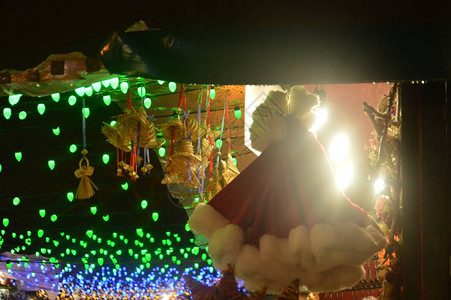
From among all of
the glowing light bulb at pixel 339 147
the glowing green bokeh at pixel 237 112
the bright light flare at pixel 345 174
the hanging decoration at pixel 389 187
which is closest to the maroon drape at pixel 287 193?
the hanging decoration at pixel 389 187

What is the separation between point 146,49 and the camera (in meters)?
2.01

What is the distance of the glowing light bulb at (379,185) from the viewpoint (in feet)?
9.79

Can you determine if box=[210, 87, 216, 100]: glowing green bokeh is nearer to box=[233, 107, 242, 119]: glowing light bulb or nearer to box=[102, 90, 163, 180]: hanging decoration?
box=[233, 107, 242, 119]: glowing light bulb

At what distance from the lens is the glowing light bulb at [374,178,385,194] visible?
9.79 ft

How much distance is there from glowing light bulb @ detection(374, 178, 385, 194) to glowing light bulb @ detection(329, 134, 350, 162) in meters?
0.52

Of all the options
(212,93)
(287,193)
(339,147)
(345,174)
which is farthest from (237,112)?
(287,193)

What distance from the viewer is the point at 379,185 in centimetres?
309

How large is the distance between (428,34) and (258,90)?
160 cm

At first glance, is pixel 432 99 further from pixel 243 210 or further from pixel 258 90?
pixel 258 90

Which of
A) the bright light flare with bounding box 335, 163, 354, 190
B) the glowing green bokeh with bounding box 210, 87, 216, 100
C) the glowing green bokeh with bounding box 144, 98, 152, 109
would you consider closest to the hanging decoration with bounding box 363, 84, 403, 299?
the bright light flare with bounding box 335, 163, 354, 190

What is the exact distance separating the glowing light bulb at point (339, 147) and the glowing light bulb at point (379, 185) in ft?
1.70

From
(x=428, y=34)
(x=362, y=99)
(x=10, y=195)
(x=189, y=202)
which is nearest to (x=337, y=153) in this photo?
(x=362, y=99)

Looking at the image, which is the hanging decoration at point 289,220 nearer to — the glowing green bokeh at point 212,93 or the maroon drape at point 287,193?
the maroon drape at point 287,193

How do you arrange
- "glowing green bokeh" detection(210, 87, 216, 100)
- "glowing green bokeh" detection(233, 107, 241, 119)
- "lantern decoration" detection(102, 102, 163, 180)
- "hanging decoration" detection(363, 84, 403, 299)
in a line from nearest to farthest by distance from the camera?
"hanging decoration" detection(363, 84, 403, 299) → "lantern decoration" detection(102, 102, 163, 180) → "glowing green bokeh" detection(210, 87, 216, 100) → "glowing green bokeh" detection(233, 107, 241, 119)
